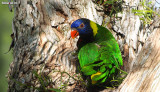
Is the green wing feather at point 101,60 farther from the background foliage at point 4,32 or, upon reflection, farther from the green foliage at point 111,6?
the background foliage at point 4,32

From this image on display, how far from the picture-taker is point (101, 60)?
2160 mm

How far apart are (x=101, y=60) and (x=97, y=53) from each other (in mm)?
149

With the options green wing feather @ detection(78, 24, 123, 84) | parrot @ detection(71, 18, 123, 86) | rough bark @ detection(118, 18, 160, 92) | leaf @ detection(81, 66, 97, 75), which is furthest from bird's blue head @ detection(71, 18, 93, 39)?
rough bark @ detection(118, 18, 160, 92)

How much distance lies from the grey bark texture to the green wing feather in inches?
8.4

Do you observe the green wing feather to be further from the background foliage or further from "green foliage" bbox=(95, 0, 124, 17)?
the background foliage

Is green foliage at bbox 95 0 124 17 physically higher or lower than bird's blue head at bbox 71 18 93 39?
higher

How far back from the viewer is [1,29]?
855cm

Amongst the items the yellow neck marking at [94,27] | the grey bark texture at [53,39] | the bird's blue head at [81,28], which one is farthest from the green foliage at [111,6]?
the bird's blue head at [81,28]

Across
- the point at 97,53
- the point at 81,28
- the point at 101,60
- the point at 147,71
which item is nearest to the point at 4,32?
the point at 81,28

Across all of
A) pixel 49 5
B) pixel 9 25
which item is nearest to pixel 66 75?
pixel 49 5

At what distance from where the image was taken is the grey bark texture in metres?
2.35

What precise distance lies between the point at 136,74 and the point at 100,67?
0.49 meters

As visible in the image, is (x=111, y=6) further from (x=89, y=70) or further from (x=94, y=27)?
(x=89, y=70)

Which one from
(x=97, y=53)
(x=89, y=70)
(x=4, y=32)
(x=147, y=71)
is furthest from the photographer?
(x=4, y=32)
